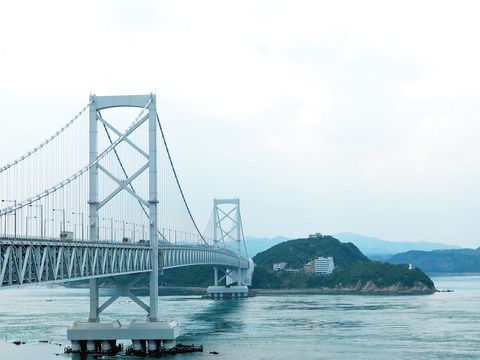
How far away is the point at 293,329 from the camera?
60875 millimetres

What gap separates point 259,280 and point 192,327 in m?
75.1

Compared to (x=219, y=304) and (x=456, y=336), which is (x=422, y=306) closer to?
(x=219, y=304)

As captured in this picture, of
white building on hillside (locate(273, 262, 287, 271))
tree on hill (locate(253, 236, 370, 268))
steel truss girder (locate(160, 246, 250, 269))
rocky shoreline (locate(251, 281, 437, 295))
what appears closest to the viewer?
steel truss girder (locate(160, 246, 250, 269))

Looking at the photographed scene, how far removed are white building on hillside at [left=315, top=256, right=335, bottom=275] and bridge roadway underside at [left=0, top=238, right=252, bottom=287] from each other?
9196cm

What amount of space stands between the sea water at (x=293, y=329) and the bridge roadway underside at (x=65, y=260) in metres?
5.36

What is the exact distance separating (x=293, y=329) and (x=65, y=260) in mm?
29983

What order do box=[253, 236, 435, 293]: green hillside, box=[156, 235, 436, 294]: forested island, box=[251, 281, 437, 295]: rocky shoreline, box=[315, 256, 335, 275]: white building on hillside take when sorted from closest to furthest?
1. box=[251, 281, 437, 295]: rocky shoreline
2. box=[156, 235, 436, 294]: forested island
3. box=[253, 236, 435, 293]: green hillside
4. box=[315, 256, 335, 275]: white building on hillside

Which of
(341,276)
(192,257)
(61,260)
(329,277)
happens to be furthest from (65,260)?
(329,277)

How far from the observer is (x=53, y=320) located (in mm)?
67938

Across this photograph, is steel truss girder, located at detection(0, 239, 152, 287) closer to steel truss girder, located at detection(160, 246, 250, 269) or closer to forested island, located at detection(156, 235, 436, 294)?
steel truss girder, located at detection(160, 246, 250, 269)

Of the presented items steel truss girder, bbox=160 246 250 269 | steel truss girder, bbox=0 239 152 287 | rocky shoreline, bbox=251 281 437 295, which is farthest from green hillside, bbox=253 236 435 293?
steel truss girder, bbox=0 239 152 287

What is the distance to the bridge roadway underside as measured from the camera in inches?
1117

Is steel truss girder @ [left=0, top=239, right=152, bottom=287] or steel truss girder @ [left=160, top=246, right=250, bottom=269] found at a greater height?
steel truss girder @ [left=160, top=246, right=250, bottom=269]

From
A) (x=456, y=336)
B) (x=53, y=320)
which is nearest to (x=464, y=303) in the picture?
(x=456, y=336)
